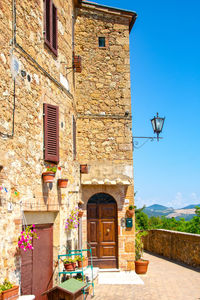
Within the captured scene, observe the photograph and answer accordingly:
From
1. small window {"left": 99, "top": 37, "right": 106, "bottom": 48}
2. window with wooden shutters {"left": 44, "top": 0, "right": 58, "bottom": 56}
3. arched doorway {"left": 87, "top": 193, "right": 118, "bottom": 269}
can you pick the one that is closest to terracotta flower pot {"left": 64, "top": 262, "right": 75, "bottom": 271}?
arched doorway {"left": 87, "top": 193, "right": 118, "bottom": 269}

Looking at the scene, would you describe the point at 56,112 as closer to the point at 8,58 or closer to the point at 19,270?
the point at 8,58

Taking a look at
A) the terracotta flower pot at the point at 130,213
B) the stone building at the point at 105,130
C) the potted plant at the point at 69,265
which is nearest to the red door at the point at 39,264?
the potted plant at the point at 69,265

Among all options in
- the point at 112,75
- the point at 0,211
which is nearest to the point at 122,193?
the point at 112,75

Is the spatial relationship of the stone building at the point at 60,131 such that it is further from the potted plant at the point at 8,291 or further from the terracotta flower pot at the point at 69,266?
the terracotta flower pot at the point at 69,266

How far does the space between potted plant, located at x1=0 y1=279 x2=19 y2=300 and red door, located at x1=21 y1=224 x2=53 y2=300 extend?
1089mm

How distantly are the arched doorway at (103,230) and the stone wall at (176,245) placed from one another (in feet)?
11.2

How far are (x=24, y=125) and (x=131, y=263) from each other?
6.98m

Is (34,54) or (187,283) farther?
(187,283)

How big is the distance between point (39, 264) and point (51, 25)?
555 centimetres

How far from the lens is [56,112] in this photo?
316 inches

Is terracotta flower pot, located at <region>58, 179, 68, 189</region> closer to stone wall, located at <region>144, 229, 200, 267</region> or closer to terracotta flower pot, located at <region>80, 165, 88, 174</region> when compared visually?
terracotta flower pot, located at <region>80, 165, 88, 174</region>

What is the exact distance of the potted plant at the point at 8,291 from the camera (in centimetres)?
489

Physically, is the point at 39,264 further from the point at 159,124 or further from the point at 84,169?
the point at 159,124

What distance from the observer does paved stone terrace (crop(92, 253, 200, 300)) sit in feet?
28.2
